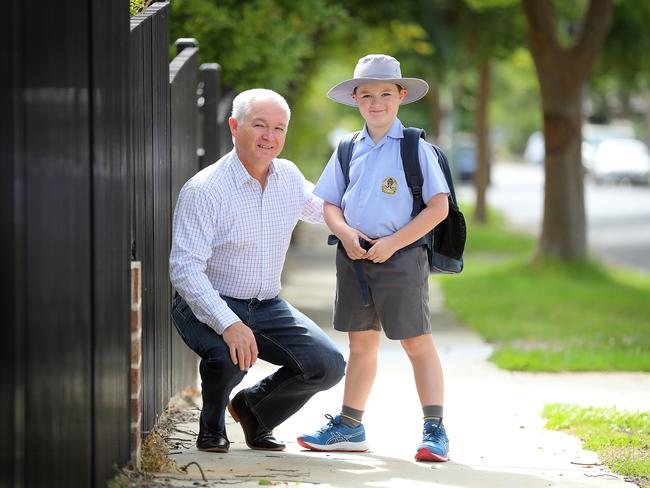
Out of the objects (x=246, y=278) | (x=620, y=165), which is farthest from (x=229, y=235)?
(x=620, y=165)

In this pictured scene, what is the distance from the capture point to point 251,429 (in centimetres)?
555

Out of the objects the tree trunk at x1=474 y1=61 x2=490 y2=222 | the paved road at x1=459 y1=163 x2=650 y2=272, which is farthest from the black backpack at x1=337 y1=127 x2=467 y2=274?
the tree trunk at x1=474 y1=61 x2=490 y2=222

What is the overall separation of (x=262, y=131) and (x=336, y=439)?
57.6 inches

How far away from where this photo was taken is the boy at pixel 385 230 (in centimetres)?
541

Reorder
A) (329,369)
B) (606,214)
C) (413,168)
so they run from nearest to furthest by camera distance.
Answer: (329,369)
(413,168)
(606,214)

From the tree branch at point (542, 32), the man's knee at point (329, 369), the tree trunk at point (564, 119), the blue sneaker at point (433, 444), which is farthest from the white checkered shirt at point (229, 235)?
the tree trunk at point (564, 119)

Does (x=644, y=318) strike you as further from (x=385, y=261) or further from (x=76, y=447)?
(x=76, y=447)

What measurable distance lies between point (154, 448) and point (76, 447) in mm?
1314

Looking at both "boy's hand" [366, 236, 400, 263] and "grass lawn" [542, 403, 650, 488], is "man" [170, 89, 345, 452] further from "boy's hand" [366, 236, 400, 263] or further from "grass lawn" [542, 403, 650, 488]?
"grass lawn" [542, 403, 650, 488]

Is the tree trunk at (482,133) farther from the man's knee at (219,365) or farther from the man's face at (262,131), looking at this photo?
the man's knee at (219,365)

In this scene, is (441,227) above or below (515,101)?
below

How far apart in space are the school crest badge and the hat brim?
1.13 feet

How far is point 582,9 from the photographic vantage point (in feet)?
68.9

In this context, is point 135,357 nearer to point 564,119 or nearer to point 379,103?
point 379,103
